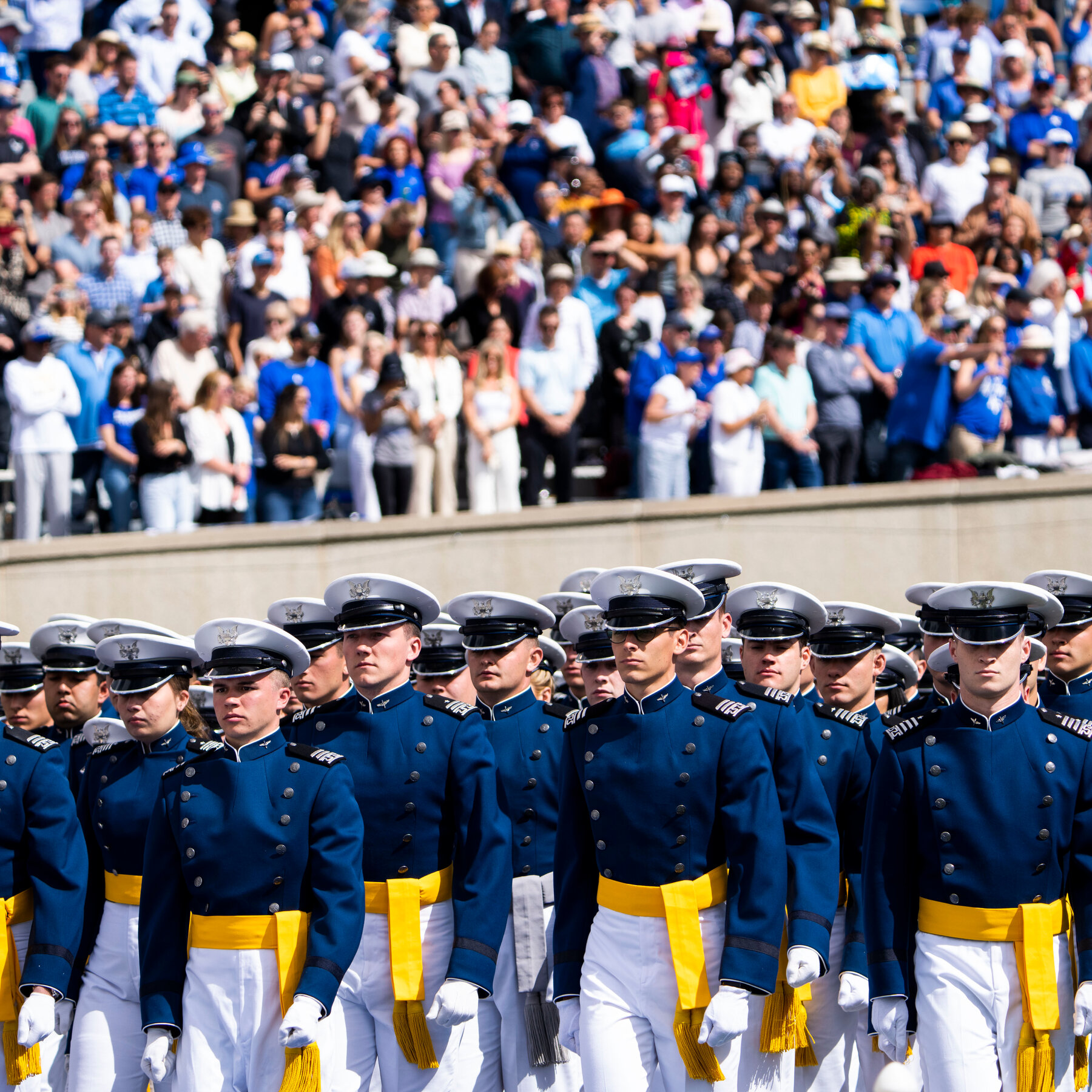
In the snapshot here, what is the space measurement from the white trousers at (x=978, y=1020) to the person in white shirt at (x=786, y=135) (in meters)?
10.4

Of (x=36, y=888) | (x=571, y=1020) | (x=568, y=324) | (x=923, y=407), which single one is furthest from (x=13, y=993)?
(x=923, y=407)

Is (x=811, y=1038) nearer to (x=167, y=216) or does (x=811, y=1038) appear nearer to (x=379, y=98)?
(x=167, y=216)

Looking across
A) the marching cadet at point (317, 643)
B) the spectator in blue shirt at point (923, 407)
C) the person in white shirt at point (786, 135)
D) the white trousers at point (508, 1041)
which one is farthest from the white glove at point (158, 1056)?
the person in white shirt at point (786, 135)

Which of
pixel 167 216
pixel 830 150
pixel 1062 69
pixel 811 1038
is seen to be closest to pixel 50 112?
pixel 167 216

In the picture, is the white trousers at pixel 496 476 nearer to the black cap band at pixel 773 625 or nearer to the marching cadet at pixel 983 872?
the black cap band at pixel 773 625

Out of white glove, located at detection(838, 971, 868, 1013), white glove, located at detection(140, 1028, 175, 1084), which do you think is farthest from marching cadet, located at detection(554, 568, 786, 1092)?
white glove, located at detection(140, 1028, 175, 1084)

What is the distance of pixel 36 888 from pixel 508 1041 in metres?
1.63

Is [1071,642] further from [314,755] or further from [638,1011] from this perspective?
[314,755]

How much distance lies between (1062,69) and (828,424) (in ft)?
23.0

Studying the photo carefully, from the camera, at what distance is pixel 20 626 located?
12.1m

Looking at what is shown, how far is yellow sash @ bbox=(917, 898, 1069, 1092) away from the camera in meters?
5.31

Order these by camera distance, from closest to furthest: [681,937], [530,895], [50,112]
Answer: [681,937] → [530,895] → [50,112]

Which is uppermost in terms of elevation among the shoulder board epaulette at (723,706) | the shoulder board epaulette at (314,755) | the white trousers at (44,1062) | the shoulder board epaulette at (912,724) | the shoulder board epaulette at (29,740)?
the shoulder board epaulette at (723,706)

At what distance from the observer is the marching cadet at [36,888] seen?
6.12 meters
